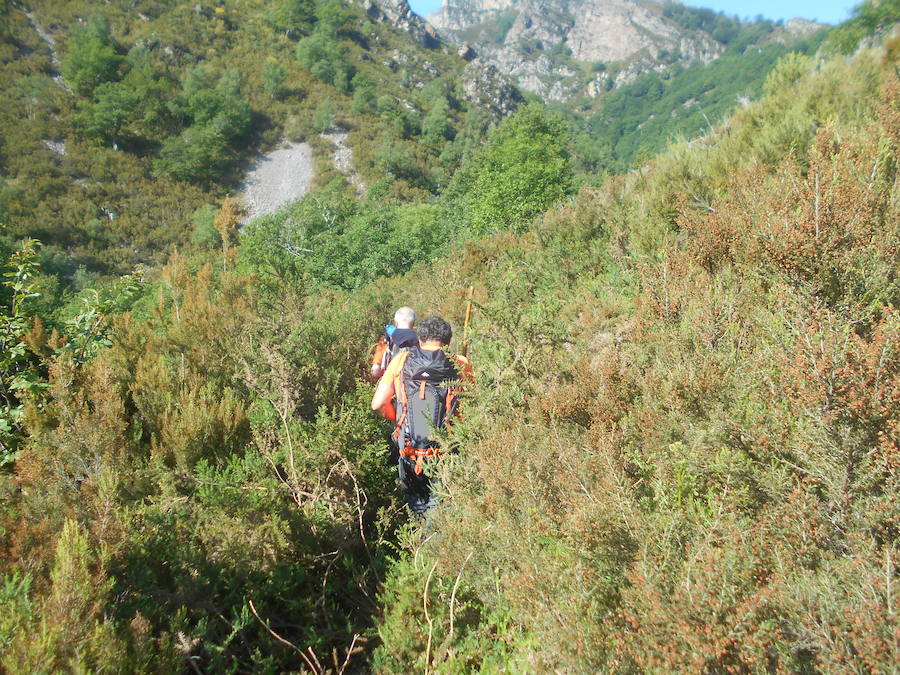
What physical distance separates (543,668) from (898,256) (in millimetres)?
2914

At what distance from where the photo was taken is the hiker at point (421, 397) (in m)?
2.81

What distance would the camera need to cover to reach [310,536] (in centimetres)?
239

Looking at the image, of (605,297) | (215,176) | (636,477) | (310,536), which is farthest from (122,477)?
(215,176)

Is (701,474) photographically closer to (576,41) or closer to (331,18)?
A: (331,18)

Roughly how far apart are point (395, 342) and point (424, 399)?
94 centimetres

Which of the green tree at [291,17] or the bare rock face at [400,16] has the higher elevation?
the bare rock face at [400,16]

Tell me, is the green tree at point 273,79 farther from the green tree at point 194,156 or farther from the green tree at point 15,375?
the green tree at point 15,375

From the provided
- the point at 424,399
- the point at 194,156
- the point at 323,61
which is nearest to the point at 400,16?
the point at 323,61

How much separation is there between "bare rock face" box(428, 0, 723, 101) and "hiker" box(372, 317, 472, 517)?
155 metres

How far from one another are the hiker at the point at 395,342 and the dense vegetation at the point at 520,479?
323 mm

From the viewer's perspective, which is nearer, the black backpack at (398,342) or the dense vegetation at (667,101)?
the black backpack at (398,342)

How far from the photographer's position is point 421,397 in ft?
9.28

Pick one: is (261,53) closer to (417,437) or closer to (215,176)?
(215,176)

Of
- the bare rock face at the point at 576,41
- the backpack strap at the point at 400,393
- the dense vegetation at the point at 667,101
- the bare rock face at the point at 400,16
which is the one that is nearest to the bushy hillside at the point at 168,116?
the bare rock face at the point at 400,16
